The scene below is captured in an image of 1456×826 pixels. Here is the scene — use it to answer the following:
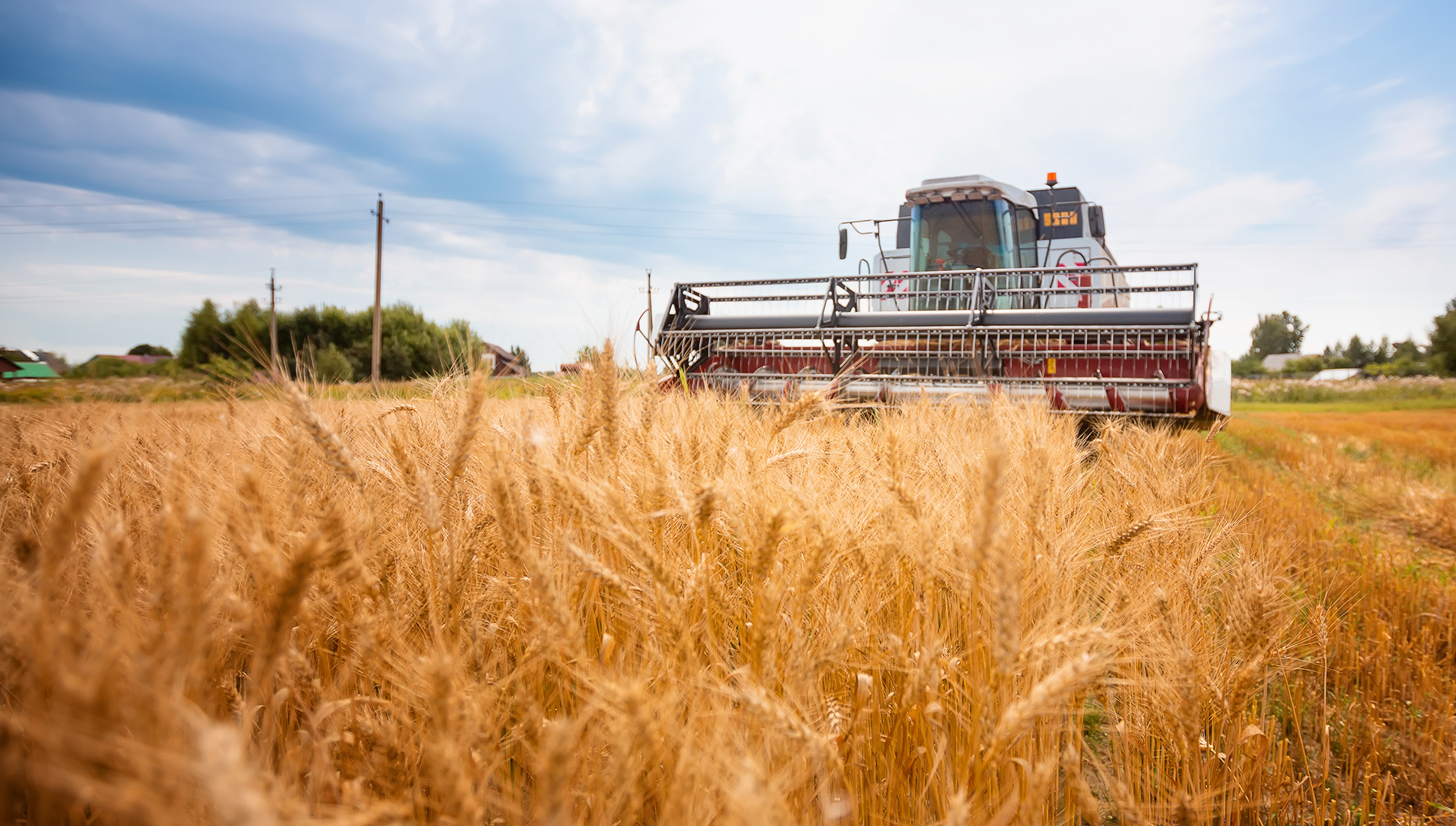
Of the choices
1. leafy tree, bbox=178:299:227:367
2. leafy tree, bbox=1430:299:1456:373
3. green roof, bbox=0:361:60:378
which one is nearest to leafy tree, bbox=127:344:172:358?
leafy tree, bbox=178:299:227:367

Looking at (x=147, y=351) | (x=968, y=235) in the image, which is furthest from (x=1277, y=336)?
(x=147, y=351)

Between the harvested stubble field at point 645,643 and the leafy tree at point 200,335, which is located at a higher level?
the leafy tree at point 200,335

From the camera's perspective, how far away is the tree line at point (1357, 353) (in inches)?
1021

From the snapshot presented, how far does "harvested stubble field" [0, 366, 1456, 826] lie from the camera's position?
1.88ft

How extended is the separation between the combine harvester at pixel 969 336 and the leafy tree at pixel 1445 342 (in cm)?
3012

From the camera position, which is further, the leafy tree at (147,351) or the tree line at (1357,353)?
the leafy tree at (147,351)

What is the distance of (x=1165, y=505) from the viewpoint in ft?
6.23

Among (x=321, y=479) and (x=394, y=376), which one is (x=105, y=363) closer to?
(x=394, y=376)

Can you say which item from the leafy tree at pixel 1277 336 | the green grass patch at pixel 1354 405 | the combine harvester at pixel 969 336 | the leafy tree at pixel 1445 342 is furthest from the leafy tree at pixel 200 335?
the leafy tree at pixel 1277 336

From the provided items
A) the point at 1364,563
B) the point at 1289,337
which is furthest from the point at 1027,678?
the point at 1289,337

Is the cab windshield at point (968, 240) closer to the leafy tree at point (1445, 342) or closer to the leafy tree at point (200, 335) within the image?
the leafy tree at point (1445, 342)

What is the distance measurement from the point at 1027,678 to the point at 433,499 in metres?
1.15

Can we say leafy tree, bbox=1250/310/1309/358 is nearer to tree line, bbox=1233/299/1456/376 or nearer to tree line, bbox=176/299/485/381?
tree line, bbox=1233/299/1456/376

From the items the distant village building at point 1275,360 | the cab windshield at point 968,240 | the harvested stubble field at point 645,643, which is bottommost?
the harvested stubble field at point 645,643
